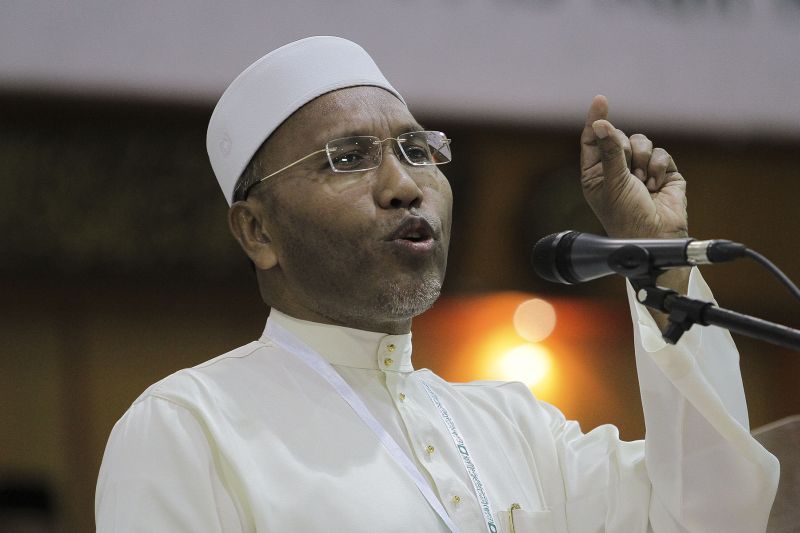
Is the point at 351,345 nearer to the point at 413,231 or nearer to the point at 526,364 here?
the point at 413,231

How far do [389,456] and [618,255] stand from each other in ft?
2.50

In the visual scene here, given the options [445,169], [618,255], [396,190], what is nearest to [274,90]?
[396,190]

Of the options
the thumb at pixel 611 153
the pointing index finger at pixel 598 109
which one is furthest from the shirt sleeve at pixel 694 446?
the pointing index finger at pixel 598 109

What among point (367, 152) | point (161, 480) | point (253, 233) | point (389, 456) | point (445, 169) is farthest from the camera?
point (445, 169)

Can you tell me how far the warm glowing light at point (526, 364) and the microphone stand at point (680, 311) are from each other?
3005 millimetres

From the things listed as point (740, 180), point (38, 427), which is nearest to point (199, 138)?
point (38, 427)

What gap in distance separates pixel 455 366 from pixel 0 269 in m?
1.90

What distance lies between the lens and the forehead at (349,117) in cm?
245

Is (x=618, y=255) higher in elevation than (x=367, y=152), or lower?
lower

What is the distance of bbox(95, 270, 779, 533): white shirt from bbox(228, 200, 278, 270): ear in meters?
0.14

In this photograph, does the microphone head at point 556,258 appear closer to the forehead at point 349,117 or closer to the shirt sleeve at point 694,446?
the shirt sleeve at point 694,446

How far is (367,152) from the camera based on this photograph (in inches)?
94.5

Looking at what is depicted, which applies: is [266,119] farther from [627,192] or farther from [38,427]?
[38,427]

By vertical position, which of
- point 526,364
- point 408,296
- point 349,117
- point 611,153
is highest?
point 349,117
